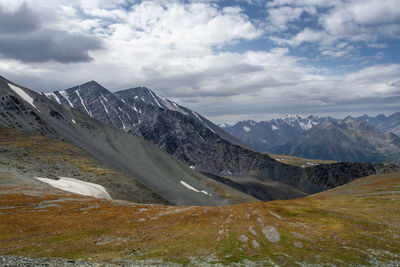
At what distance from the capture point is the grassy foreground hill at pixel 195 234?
2972cm

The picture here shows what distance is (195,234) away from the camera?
3844 cm

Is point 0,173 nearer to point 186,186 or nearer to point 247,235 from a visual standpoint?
point 247,235

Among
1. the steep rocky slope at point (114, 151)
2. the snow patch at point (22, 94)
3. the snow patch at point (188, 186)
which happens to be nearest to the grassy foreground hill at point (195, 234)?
the steep rocky slope at point (114, 151)

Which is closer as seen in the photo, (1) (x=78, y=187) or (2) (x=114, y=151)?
(1) (x=78, y=187)

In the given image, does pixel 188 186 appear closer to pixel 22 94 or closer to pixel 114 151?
pixel 114 151

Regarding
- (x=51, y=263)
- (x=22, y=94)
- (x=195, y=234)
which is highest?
(x=22, y=94)

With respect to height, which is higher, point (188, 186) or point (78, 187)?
point (78, 187)

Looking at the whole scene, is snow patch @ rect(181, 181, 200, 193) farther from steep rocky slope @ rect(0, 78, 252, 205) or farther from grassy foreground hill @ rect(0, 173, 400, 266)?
grassy foreground hill @ rect(0, 173, 400, 266)

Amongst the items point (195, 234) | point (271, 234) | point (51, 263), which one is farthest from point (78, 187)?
point (51, 263)

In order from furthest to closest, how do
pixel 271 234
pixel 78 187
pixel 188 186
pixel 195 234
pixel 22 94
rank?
1. pixel 22 94
2. pixel 188 186
3. pixel 78 187
4. pixel 271 234
5. pixel 195 234

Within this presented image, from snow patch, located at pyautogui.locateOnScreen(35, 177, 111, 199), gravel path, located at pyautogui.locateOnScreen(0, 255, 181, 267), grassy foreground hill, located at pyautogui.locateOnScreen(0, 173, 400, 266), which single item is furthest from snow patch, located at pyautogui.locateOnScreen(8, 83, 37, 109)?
gravel path, located at pyautogui.locateOnScreen(0, 255, 181, 267)

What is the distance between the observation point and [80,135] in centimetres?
18900

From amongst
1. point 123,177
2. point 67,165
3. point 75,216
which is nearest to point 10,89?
point 67,165

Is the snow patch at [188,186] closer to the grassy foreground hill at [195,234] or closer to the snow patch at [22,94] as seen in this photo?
the grassy foreground hill at [195,234]
